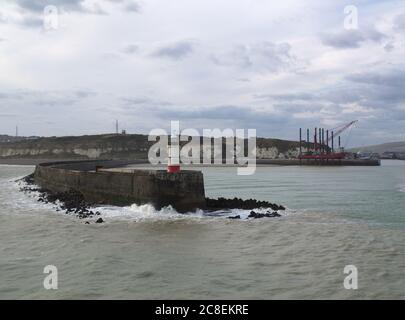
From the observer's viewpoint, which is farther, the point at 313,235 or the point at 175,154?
the point at 175,154

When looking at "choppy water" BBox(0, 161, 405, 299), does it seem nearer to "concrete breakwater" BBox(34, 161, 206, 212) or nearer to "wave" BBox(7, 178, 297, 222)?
"wave" BBox(7, 178, 297, 222)

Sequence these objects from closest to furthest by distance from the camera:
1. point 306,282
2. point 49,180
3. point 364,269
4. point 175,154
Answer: point 306,282 < point 364,269 < point 175,154 < point 49,180

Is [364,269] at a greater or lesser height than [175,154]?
lesser

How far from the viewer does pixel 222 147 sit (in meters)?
143

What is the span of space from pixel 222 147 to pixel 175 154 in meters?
124

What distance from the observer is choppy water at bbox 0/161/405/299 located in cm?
896

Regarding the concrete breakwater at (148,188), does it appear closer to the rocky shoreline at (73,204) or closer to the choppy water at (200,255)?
the choppy water at (200,255)

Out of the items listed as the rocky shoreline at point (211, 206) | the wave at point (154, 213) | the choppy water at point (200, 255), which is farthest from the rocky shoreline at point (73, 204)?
the choppy water at point (200, 255)

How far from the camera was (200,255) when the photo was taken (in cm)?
1178

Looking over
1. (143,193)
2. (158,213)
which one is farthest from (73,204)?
(158,213)

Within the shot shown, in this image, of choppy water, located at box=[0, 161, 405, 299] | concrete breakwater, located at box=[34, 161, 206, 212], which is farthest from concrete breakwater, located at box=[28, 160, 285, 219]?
choppy water, located at box=[0, 161, 405, 299]
